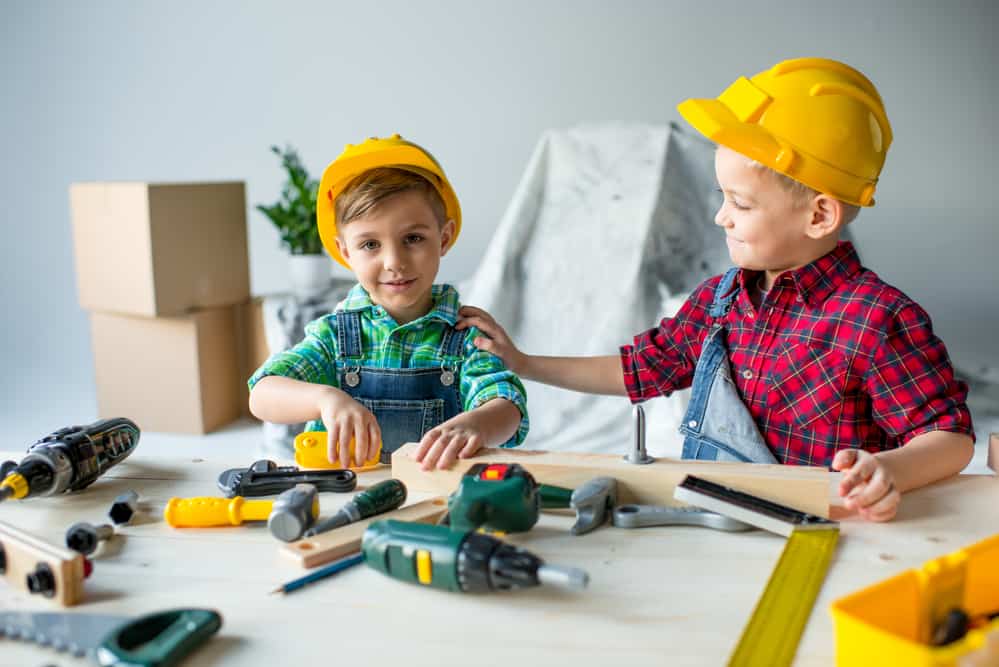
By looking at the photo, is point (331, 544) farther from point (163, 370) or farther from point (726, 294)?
point (163, 370)

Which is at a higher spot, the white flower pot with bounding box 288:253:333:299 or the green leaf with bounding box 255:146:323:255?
the green leaf with bounding box 255:146:323:255

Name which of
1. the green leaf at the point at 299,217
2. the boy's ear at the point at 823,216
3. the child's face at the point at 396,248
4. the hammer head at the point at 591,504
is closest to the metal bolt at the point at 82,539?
the hammer head at the point at 591,504

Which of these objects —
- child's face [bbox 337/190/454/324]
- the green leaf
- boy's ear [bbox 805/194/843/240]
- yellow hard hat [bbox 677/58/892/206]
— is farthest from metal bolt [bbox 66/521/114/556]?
the green leaf

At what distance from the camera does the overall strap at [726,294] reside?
145cm

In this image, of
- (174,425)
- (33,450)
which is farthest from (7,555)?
(174,425)

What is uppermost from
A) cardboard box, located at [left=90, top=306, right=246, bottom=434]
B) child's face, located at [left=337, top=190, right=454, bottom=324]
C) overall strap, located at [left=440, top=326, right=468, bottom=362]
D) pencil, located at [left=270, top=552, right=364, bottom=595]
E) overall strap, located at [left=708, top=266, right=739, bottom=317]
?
child's face, located at [left=337, top=190, right=454, bottom=324]

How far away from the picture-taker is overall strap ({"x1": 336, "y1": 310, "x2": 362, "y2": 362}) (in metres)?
1.45

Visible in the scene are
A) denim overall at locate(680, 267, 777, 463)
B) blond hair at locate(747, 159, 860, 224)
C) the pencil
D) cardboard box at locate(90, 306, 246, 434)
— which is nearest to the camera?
the pencil

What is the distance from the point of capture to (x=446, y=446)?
1105 mm

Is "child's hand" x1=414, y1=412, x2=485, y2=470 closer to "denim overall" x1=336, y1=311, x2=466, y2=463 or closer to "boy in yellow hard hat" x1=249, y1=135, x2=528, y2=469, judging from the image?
"boy in yellow hard hat" x1=249, y1=135, x2=528, y2=469

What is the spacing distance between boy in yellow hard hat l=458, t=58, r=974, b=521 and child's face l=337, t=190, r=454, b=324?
12 centimetres

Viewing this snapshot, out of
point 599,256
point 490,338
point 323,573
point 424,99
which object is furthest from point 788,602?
point 424,99

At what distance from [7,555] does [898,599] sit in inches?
29.9

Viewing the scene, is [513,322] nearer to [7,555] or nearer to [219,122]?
[219,122]
